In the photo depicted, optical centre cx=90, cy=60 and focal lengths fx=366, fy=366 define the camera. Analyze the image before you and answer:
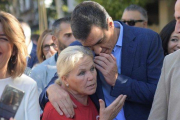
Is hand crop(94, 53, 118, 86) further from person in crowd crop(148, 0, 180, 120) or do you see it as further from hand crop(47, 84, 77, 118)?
person in crowd crop(148, 0, 180, 120)

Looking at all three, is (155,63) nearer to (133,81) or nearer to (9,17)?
(133,81)

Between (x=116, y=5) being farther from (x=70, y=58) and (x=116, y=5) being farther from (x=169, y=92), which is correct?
(x=169, y=92)

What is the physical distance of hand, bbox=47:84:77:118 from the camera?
3.14m

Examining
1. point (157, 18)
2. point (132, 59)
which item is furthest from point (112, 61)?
point (157, 18)

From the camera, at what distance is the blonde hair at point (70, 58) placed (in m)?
3.26

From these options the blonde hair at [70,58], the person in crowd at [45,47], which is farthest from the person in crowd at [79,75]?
the person in crowd at [45,47]

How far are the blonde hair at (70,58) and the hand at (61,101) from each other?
0.15 m

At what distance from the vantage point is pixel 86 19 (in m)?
3.19

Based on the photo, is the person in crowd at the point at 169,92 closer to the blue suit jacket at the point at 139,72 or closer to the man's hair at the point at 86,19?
the blue suit jacket at the point at 139,72

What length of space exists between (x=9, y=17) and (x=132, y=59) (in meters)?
1.13

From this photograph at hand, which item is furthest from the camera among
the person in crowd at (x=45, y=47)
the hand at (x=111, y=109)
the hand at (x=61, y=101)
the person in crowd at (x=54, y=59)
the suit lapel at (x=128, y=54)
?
the person in crowd at (x=45, y=47)

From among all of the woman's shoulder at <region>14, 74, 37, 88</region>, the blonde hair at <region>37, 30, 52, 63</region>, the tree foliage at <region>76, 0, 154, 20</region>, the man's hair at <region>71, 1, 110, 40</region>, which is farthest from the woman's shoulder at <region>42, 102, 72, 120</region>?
the tree foliage at <region>76, 0, 154, 20</region>

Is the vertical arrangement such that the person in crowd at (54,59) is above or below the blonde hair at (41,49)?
above

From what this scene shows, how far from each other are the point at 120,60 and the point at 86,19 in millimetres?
494
